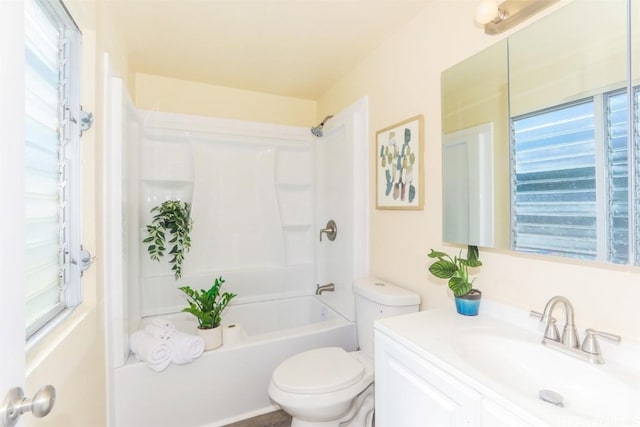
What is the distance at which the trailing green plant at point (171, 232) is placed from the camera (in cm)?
221

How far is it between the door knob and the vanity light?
5.27ft

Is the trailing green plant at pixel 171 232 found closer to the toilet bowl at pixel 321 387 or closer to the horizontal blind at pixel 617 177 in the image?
the toilet bowl at pixel 321 387

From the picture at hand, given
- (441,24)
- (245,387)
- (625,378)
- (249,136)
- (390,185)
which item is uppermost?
(441,24)

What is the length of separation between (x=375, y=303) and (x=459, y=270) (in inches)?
19.9

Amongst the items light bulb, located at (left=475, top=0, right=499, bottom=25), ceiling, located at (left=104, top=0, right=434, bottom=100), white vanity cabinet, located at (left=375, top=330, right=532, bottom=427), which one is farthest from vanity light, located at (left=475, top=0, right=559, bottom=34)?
white vanity cabinet, located at (left=375, top=330, right=532, bottom=427)

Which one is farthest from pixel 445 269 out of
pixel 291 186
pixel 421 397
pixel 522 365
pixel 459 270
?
pixel 291 186

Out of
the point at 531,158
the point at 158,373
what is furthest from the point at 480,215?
the point at 158,373

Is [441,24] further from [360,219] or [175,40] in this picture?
[175,40]

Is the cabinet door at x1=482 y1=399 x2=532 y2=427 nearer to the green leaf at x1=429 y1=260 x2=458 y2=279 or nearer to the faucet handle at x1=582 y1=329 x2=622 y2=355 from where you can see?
the faucet handle at x1=582 y1=329 x2=622 y2=355

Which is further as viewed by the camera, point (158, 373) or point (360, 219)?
point (360, 219)

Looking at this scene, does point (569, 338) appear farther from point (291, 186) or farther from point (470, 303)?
point (291, 186)

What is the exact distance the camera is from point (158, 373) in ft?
5.06

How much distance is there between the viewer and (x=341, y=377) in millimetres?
1384

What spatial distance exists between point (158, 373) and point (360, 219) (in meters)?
1.40
